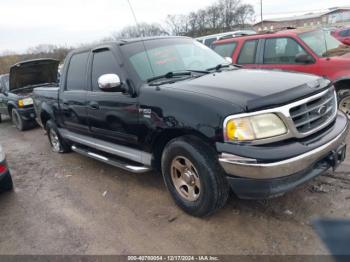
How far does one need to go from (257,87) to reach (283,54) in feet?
11.6

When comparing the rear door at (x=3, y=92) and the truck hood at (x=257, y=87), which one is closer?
the truck hood at (x=257, y=87)

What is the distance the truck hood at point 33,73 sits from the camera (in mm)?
8727

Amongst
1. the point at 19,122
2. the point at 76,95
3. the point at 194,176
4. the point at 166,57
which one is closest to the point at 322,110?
the point at 194,176

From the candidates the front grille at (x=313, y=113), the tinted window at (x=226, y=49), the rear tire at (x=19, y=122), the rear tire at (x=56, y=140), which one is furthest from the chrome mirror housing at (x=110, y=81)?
the rear tire at (x=19, y=122)

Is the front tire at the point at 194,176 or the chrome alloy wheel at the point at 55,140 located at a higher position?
the front tire at the point at 194,176

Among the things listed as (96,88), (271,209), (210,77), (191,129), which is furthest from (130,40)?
(271,209)

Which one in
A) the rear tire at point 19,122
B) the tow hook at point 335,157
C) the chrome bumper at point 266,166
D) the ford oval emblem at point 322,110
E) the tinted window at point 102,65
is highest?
the tinted window at point 102,65

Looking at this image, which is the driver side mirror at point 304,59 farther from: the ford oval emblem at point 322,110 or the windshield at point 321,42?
the ford oval emblem at point 322,110

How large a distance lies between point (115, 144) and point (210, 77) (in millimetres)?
1490

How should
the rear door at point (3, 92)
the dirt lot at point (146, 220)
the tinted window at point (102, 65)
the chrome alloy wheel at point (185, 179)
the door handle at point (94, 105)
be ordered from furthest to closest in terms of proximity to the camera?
1. the rear door at point (3, 92)
2. the door handle at point (94, 105)
3. the tinted window at point (102, 65)
4. the chrome alloy wheel at point (185, 179)
5. the dirt lot at point (146, 220)

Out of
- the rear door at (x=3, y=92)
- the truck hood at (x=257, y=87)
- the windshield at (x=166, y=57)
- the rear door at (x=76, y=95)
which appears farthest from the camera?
the rear door at (x=3, y=92)

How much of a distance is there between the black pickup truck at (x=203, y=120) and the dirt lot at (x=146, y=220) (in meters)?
0.32

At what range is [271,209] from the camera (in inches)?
125

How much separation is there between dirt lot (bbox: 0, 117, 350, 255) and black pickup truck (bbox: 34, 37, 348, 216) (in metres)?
0.32
